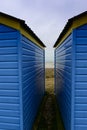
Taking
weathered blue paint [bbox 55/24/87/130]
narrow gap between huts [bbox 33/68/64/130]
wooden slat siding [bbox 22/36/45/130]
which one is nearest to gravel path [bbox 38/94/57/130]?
narrow gap between huts [bbox 33/68/64/130]

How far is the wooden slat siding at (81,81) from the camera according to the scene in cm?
503

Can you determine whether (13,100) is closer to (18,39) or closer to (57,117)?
(18,39)

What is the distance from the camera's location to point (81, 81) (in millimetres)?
5148

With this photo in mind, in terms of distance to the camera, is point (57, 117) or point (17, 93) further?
point (57, 117)

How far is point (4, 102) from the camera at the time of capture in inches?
221

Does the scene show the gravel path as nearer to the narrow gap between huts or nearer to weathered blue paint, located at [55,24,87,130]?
the narrow gap between huts

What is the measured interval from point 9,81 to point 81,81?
7.51 ft

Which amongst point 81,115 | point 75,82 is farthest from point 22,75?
point 81,115

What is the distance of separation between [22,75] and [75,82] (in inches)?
66.8

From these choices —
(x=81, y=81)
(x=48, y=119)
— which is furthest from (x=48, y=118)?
(x=81, y=81)

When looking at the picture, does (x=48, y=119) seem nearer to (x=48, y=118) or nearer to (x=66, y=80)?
(x=48, y=118)

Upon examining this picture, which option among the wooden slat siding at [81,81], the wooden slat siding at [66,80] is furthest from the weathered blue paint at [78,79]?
the wooden slat siding at [66,80]

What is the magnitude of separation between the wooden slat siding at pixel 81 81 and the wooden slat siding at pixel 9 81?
1897 millimetres

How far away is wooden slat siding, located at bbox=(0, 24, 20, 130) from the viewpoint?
5.28 m
